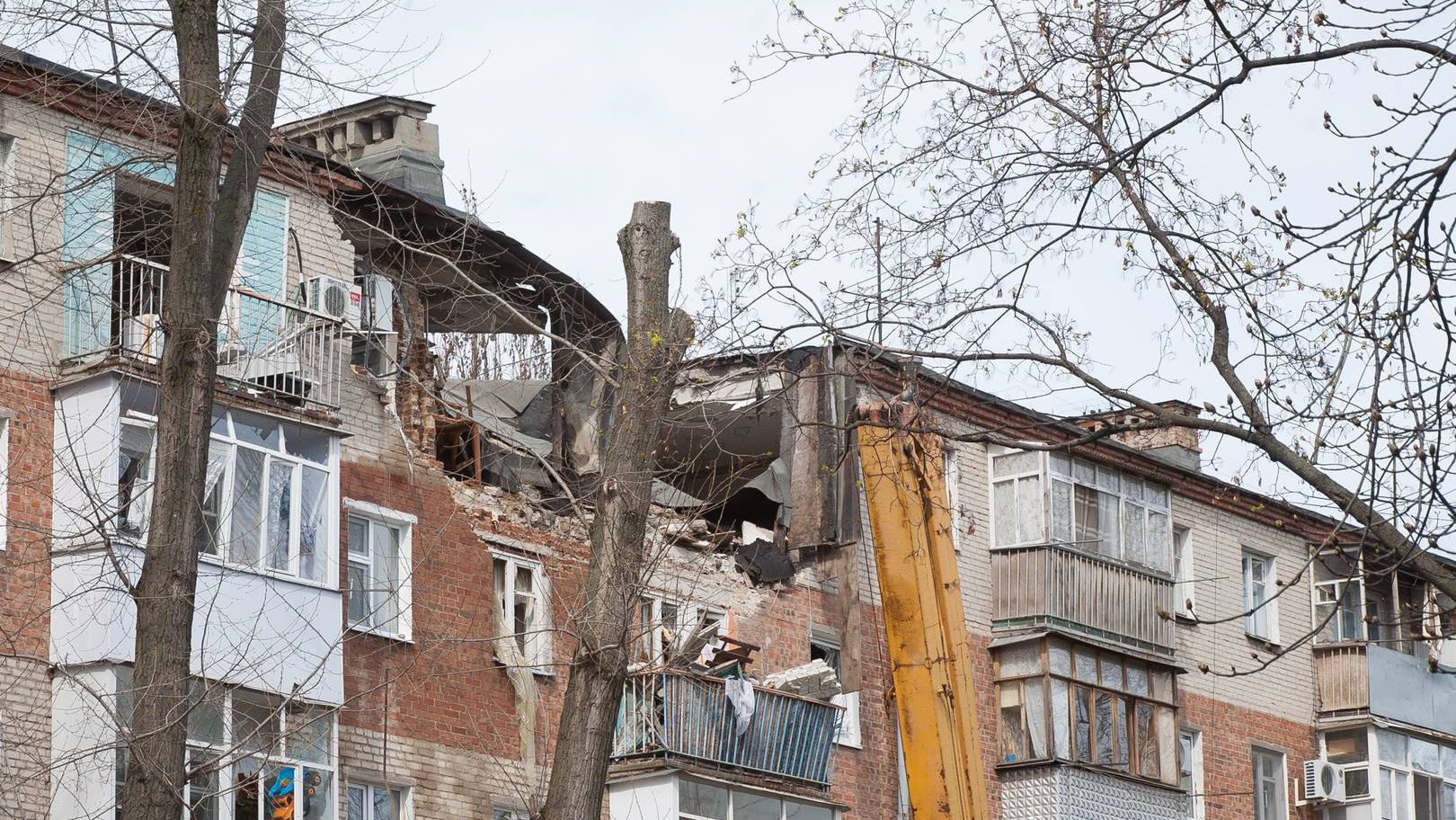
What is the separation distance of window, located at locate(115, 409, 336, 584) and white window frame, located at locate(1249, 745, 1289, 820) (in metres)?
15.8

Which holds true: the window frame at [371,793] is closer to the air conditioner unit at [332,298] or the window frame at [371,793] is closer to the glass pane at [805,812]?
the air conditioner unit at [332,298]

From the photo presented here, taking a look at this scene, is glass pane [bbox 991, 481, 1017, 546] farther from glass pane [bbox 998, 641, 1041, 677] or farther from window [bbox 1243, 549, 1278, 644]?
window [bbox 1243, 549, 1278, 644]

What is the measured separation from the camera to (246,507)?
1853 centimetres

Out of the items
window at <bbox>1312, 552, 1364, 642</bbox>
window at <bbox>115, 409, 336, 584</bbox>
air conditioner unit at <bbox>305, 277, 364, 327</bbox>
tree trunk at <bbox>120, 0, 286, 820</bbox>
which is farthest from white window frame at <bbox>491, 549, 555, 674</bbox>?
window at <bbox>1312, 552, 1364, 642</bbox>

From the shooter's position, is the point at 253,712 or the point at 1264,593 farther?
the point at 1264,593

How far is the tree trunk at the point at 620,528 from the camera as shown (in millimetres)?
13367

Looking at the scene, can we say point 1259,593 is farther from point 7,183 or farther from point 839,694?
point 7,183

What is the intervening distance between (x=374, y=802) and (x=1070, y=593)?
408 inches

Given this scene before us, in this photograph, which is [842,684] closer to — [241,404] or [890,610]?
[890,610]

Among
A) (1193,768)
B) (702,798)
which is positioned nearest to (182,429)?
(702,798)

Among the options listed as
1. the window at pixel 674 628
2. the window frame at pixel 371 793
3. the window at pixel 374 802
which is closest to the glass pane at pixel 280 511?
the window frame at pixel 371 793

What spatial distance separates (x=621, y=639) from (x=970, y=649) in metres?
13.2

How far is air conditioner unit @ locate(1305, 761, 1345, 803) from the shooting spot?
3017 centimetres

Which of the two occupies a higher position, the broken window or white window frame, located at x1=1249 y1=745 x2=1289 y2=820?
the broken window
